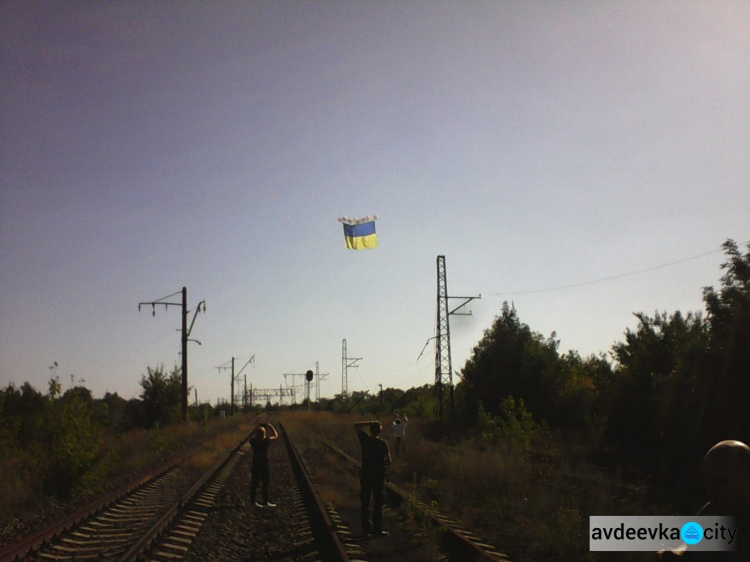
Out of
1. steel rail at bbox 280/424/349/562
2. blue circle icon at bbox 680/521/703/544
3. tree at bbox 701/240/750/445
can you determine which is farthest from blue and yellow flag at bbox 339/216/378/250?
blue circle icon at bbox 680/521/703/544

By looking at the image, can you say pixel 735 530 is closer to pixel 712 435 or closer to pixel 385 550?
pixel 385 550

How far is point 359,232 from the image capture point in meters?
24.0

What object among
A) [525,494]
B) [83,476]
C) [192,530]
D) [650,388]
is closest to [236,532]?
[192,530]

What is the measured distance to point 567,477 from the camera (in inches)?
692

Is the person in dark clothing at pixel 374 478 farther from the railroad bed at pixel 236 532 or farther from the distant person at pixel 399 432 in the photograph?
the distant person at pixel 399 432

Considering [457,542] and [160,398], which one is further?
[160,398]

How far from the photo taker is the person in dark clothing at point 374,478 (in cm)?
1126

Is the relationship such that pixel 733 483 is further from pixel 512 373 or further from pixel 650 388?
pixel 512 373

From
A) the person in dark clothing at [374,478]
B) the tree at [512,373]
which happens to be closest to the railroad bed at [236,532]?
the person in dark clothing at [374,478]

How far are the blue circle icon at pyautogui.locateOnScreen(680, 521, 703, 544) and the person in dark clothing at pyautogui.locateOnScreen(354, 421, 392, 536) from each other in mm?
7550


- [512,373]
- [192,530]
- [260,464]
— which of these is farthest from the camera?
[512,373]

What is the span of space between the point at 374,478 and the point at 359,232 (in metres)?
13.7

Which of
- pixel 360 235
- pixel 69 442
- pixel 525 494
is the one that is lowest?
pixel 525 494

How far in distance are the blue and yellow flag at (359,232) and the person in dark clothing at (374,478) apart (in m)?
12.8
